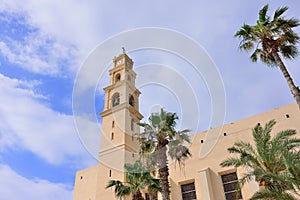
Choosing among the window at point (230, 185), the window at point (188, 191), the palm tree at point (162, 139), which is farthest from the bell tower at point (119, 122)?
the window at point (230, 185)

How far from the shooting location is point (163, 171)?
46.9ft

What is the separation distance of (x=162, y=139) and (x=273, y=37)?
27.4 ft

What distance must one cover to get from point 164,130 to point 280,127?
9037 millimetres

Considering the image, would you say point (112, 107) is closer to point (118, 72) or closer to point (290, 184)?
point (118, 72)

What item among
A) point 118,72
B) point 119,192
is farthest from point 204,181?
point 118,72

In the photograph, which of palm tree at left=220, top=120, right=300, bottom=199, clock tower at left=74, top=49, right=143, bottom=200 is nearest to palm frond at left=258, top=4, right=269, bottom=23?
palm tree at left=220, top=120, right=300, bottom=199

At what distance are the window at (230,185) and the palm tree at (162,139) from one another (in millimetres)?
4905

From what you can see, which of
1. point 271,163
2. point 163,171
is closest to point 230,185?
point 163,171

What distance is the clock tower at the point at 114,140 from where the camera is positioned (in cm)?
2375

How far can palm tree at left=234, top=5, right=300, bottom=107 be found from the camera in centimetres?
1243

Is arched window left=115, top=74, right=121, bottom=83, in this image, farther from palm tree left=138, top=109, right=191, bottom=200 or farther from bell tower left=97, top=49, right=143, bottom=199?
palm tree left=138, top=109, right=191, bottom=200

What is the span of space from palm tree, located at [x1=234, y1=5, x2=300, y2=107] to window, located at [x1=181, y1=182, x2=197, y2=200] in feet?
36.6

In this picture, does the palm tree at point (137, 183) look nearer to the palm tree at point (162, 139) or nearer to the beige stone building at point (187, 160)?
the palm tree at point (162, 139)

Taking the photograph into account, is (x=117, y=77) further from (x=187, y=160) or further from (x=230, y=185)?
(x=230, y=185)
